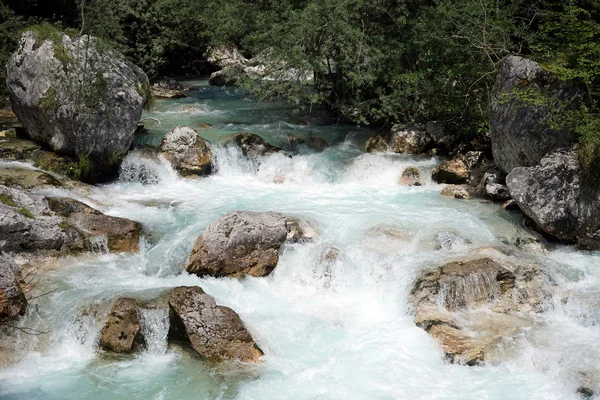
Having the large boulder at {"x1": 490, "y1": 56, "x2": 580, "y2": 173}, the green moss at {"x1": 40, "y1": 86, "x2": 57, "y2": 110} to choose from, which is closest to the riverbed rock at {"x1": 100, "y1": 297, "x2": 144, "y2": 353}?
the green moss at {"x1": 40, "y1": 86, "x2": 57, "y2": 110}

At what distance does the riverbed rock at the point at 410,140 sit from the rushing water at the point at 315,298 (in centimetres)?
84

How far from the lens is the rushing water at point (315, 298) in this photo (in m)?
7.26

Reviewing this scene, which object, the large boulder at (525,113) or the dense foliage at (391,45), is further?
the dense foliage at (391,45)

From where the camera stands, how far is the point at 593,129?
10016 millimetres

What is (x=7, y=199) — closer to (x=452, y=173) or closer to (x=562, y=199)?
(x=452, y=173)

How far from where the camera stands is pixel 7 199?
10.3 metres

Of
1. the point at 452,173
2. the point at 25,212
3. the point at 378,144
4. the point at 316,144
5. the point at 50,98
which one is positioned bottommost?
the point at 25,212

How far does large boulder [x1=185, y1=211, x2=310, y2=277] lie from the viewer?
9680 mm

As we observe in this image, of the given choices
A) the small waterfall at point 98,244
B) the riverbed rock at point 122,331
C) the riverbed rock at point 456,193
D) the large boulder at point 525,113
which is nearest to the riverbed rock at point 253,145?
the riverbed rock at point 456,193

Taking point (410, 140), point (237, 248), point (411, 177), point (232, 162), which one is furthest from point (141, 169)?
point (410, 140)

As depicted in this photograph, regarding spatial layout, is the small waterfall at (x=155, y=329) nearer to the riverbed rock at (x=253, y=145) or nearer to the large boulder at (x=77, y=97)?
the large boulder at (x=77, y=97)

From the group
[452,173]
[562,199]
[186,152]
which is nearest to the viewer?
[562,199]

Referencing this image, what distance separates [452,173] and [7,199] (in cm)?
998

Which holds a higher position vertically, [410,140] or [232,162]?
[410,140]
